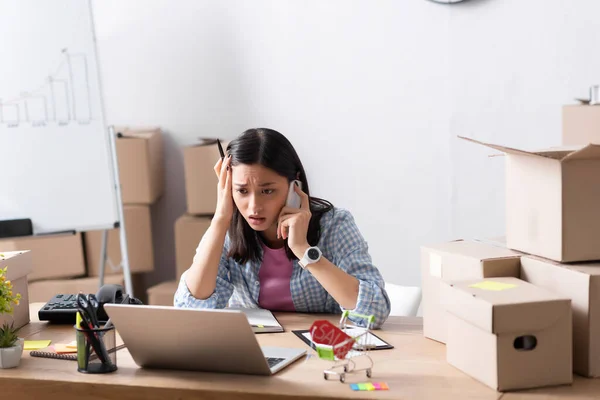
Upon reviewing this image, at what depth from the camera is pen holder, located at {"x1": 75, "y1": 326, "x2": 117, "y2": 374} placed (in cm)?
154

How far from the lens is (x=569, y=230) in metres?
1.47

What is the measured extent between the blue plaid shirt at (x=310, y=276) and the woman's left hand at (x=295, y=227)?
13 cm

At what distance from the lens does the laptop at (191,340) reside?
1427mm

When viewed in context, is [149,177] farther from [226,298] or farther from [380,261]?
[226,298]

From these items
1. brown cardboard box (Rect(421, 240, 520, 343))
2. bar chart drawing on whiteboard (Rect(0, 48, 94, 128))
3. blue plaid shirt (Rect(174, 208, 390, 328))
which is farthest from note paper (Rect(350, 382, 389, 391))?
bar chart drawing on whiteboard (Rect(0, 48, 94, 128))

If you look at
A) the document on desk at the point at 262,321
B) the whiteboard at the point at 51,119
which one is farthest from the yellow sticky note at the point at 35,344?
the whiteboard at the point at 51,119

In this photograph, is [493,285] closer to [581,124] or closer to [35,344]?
[35,344]

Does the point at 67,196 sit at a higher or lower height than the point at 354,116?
lower

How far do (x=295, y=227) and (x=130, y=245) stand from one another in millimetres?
1997

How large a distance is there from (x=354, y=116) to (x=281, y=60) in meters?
0.45

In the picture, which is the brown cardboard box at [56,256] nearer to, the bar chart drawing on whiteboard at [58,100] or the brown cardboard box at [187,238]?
the brown cardboard box at [187,238]

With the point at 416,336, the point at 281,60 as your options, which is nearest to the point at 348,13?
the point at 281,60

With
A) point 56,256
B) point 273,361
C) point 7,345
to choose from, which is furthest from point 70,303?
point 56,256

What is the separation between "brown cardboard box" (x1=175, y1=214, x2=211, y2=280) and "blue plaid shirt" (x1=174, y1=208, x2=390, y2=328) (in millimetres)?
1427
